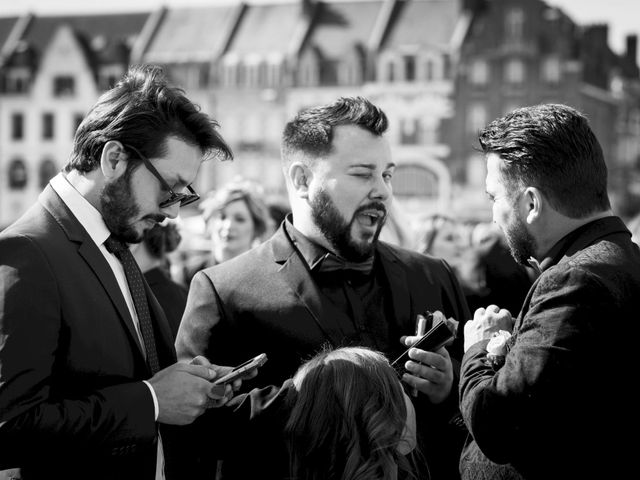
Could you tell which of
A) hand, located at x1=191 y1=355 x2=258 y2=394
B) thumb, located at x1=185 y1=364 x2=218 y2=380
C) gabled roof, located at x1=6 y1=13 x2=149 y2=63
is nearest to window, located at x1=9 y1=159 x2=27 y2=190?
gabled roof, located at x1=6 y1=13 x2=149 y2=63

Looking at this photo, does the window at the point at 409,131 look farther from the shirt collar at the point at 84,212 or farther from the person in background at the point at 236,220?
the shirt collar at the point at 84,212

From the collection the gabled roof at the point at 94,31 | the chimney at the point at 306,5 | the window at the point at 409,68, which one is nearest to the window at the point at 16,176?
the gabled roof at the point at 94,31

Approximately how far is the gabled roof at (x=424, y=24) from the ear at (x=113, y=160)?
40219 millimetres

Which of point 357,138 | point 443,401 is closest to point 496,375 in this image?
point 443,401

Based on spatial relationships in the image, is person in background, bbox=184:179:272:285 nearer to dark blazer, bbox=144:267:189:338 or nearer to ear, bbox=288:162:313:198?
dark blazer, bbox=144:267:189:338

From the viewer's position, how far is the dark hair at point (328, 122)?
13.1ft

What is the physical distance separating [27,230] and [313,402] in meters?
1.14

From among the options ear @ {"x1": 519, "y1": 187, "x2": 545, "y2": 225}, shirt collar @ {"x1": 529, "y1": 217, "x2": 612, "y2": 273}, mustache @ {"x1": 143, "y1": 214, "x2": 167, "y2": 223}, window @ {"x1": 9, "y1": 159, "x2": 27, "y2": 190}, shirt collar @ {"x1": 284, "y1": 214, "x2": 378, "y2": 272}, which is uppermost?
ear @ {"x1": 519, "y1": 187, "x2": 545, "y2": 225}

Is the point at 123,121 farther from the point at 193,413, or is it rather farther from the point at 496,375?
the point at 496,375

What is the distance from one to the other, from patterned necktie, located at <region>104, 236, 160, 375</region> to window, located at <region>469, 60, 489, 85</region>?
39.7 m

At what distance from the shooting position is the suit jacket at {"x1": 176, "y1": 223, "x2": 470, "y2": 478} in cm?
375

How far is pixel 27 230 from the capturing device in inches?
119

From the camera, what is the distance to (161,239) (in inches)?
243

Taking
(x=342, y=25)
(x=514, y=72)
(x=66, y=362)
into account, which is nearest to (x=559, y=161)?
(x=66, y=362)
